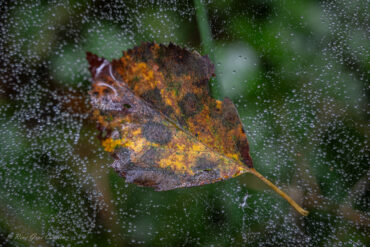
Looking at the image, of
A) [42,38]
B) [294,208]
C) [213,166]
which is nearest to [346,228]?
[294,208]

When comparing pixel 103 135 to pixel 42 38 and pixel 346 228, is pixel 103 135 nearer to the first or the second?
pixel 42 38

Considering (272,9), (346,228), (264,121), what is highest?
(272,9)

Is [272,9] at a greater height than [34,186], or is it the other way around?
[272,9]
